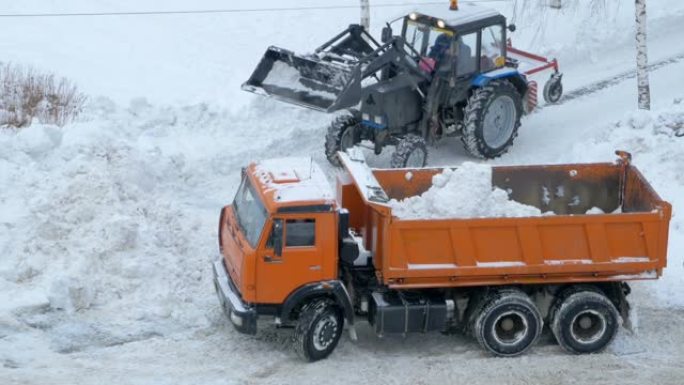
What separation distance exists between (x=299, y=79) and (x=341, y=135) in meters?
1.22

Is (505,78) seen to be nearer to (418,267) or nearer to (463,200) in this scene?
(463,200)

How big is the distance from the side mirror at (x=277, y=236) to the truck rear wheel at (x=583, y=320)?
11.2ft

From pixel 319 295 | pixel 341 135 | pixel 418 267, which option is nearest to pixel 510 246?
pixel 418 267

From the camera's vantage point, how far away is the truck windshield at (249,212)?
484 inches

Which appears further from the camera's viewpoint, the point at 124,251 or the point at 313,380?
the point at 124,251

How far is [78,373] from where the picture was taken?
39.3ft

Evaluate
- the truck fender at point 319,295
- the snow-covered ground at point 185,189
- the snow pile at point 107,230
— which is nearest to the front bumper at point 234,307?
the truck fender at point 319,295

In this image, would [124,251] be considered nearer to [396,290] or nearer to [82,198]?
[82,198]

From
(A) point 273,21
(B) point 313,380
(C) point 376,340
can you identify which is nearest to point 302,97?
(C) point 376,340

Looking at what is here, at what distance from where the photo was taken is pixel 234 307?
12.3m

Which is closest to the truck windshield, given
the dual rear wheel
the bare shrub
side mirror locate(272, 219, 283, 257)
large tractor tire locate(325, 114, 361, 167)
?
side mirror locate(272, 219, 283, 257)

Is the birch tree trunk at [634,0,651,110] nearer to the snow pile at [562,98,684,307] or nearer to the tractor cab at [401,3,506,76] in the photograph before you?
the snow pile at [562,98,684,307]

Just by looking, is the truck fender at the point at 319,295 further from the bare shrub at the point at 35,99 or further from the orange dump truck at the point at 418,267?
the bare shrub at the point at 35,99

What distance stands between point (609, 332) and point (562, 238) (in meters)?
1.35
